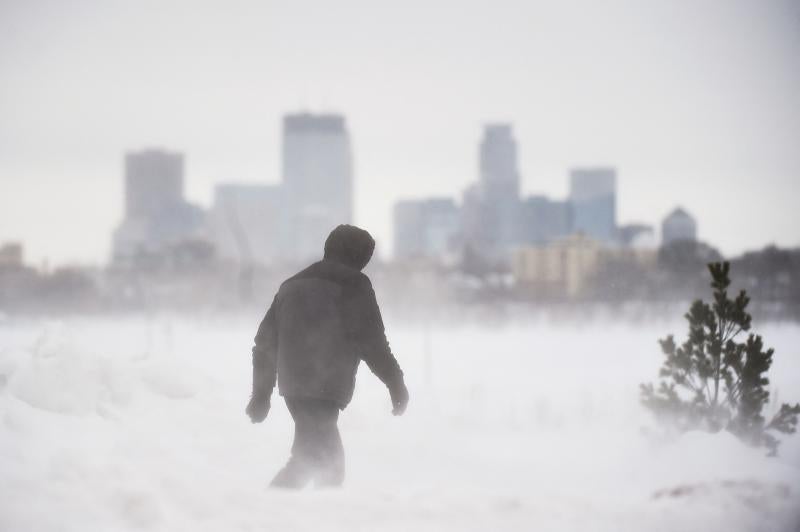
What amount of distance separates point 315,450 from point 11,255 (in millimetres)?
68603

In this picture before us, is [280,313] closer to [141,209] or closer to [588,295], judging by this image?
[588,295]

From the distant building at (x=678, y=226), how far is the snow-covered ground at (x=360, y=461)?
229 ft

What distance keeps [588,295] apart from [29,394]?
65.9 meters

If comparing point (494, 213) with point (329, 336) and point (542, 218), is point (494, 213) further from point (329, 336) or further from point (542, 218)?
point (329, 336)

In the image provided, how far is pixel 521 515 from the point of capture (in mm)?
4398

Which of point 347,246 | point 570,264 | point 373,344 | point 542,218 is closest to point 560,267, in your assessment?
point 570,264

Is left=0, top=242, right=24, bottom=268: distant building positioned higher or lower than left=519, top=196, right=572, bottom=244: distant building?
lower

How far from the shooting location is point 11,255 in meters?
65.1

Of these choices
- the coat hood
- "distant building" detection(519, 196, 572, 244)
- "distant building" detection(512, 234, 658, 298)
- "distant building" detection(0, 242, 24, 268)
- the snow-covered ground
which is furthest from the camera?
"distant building" detection(519, 196, 572, 244)

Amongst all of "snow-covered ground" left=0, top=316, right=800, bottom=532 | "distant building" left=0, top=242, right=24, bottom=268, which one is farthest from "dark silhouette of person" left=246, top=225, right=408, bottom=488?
"distant building" left=0, top=242, right=24, bottom=268

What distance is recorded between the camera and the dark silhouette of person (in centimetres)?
498

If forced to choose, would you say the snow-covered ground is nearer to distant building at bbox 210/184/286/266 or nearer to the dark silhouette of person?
the dark silhouette of person

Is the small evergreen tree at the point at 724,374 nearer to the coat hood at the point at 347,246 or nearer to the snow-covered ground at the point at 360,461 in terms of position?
the snow-covered ground at the point at 360,461

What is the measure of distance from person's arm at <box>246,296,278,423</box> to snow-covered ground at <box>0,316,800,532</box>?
0.53 m
